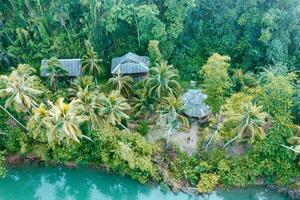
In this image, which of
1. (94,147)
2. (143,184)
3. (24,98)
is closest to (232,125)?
(143,184)

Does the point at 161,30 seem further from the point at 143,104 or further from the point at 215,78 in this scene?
the point at 215,78

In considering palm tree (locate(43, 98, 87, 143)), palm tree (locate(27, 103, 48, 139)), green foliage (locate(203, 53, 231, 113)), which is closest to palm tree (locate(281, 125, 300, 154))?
green foliage (locate(203, 53, 231, 113))

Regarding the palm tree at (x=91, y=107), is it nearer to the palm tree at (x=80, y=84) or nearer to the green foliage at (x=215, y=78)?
the palm tree at (x=80, y=84)

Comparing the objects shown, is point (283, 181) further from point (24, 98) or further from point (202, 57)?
point (24, 98)

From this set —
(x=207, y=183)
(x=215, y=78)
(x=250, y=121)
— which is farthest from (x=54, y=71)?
(x=250, y=121)

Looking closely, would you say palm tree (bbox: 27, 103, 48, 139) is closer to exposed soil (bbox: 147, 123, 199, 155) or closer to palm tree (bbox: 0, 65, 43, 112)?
palm tree (bbox: 0, 65, 43, 112)

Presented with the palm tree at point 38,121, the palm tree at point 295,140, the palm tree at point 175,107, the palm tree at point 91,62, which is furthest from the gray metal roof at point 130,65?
the palm tree at point 295,140
